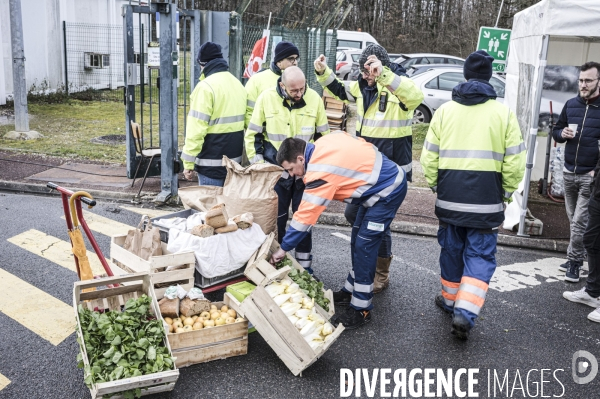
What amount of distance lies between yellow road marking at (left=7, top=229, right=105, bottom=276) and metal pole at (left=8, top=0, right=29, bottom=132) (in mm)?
5586

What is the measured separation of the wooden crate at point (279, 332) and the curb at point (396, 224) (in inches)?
137

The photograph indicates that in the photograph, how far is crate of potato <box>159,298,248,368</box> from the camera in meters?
4.14

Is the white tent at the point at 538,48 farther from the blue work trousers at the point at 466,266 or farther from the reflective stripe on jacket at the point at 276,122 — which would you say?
the reflective stripe on jacket at the point at 276,122

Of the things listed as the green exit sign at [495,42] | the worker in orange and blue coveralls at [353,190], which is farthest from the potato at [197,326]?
the green exit sign at [495,42]

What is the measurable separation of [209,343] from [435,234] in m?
3.98

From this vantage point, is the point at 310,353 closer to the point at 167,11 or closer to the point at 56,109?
the point at 167,11

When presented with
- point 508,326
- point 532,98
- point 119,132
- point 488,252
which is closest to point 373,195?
point 488,252

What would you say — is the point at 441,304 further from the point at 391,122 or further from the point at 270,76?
the point at 270,76

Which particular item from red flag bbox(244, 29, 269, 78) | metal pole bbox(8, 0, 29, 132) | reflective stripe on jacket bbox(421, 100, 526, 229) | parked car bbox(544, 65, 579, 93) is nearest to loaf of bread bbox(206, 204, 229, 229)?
reflective stripe on jacket bbox(421, 100, 526, 229)

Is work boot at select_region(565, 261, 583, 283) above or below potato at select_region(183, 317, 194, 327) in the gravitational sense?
below

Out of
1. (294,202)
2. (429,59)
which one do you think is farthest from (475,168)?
(429,59)

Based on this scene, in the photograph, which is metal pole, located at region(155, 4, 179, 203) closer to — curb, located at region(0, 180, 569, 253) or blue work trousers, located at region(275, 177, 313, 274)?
curb, located at region(0, 180, 569, 253)

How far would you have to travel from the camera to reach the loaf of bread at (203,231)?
487 centimetres

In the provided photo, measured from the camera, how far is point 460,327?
15.2ft
